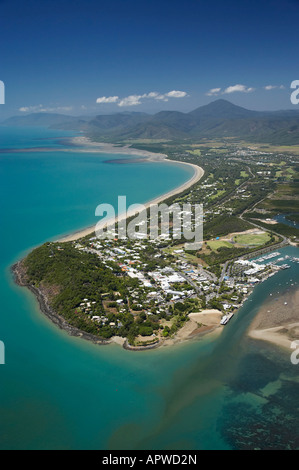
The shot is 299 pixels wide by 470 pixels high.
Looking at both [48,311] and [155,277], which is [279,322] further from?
[48,311]

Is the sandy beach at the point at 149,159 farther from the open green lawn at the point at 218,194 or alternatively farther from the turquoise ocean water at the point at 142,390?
the turquoise ocean water at the point at 142,390

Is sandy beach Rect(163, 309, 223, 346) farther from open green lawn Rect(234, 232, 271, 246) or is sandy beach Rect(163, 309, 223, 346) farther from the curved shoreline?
open green lawn Rect(234, 232, 271, 246)

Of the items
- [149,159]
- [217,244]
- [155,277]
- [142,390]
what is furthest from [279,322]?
[149,159]

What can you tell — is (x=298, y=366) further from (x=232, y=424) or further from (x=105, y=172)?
(x=105, y=172)

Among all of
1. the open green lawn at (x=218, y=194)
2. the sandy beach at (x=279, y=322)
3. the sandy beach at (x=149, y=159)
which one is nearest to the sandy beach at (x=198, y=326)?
the sandy beach at (x=279, y=322)

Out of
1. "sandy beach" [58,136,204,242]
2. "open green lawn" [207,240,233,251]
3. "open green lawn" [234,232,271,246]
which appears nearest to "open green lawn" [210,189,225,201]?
"sandy beach" [58,136,204,242]
